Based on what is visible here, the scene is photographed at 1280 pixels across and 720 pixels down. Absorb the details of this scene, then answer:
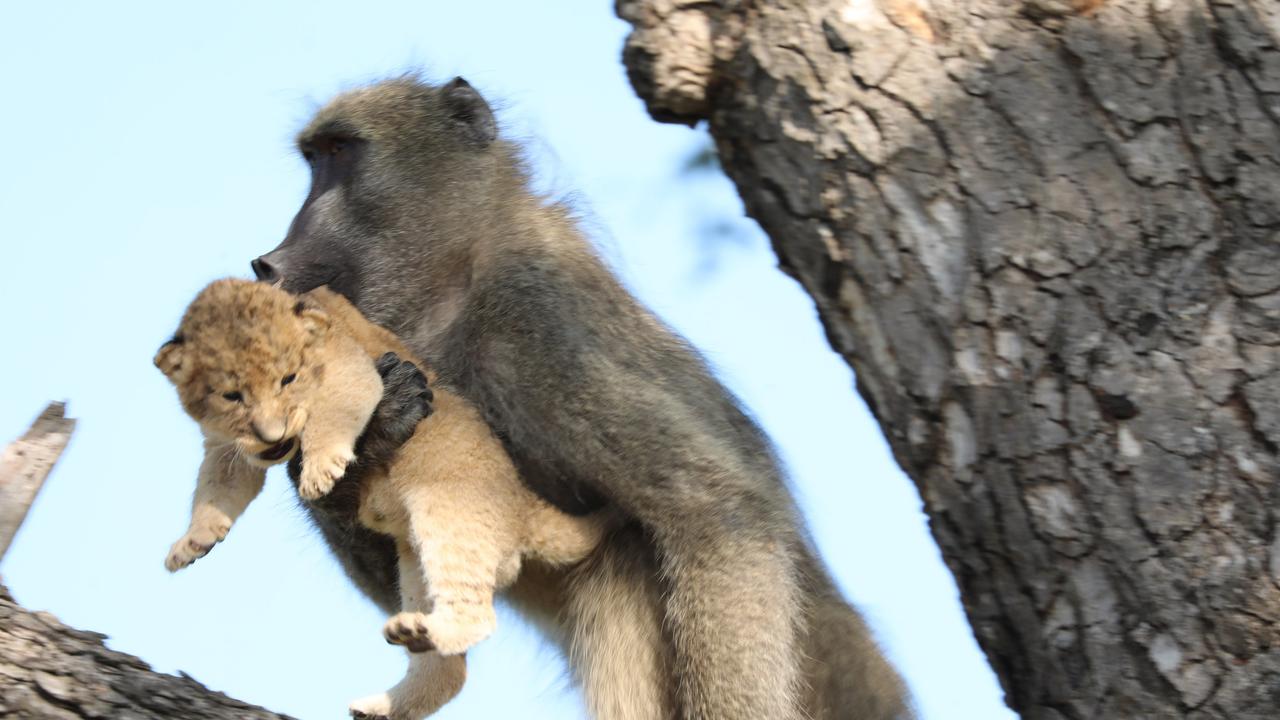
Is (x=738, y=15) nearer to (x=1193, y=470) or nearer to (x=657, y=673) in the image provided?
(x=1193, y=470)

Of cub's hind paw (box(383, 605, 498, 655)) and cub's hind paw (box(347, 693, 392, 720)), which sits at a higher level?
cub's hind paw (box(383, 605, 498, 655))

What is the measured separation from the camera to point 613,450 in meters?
4.96

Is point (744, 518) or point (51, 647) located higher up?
point (51, 647)

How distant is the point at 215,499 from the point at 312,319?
0.62 m

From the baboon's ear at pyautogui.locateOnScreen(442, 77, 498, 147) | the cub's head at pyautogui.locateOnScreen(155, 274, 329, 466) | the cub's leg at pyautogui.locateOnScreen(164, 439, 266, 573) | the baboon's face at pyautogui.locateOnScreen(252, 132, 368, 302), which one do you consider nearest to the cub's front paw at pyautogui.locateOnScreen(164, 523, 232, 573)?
the cub's leg at pyautogui.locateOnScreen(164, 439, 266, 573)

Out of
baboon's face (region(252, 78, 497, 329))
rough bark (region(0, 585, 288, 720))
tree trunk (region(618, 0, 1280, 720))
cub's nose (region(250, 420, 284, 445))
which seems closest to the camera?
tree trunk (region(618, 0, 1280, 720))

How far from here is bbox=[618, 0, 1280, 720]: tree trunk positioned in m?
2.77

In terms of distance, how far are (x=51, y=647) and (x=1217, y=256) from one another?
277 cm

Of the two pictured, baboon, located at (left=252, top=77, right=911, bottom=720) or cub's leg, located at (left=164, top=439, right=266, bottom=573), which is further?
baboon, located at (left=252, top=77, right=911, bottom=720)

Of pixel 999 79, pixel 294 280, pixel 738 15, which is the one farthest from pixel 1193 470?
pixel 294 280

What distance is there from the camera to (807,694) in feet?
16.8

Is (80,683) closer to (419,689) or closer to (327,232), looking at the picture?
(419,689)

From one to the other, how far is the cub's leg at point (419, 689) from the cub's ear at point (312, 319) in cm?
78

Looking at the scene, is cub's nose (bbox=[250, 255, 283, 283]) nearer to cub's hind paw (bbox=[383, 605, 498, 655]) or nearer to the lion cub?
the lion cub
